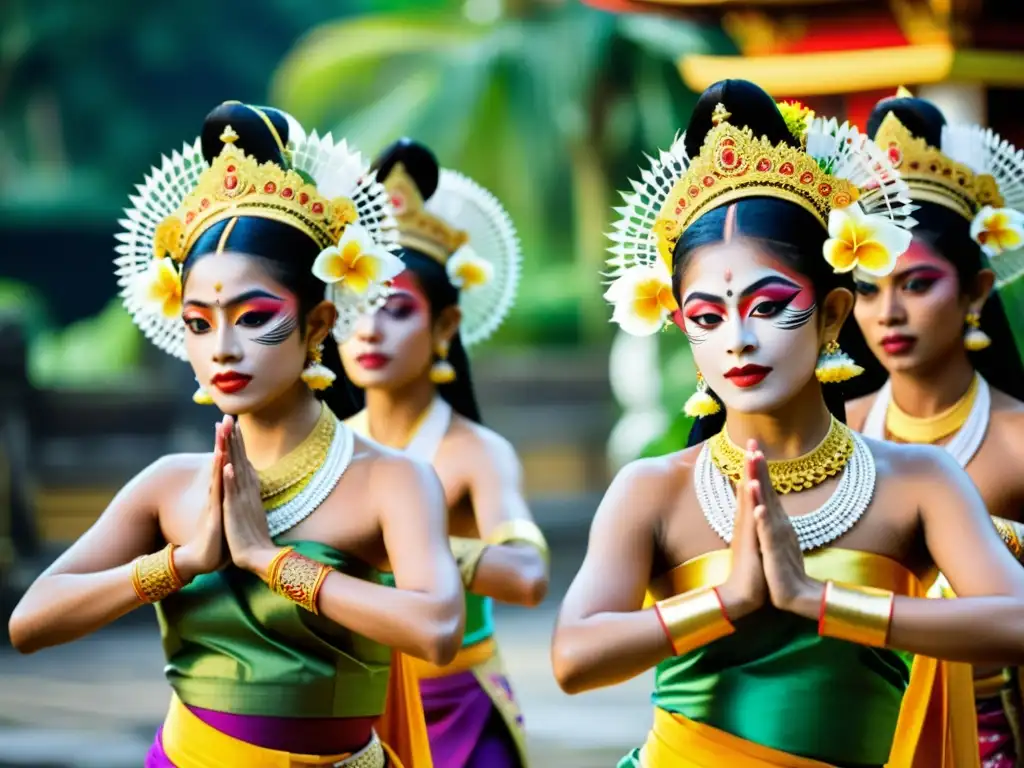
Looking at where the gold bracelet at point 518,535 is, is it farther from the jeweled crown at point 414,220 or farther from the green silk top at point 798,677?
the green silk top at point 798,677

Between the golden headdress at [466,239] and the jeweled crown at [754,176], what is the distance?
6.04 feet

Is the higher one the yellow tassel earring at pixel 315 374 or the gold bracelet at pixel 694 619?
the yellow tassel earring at pixel 315 374

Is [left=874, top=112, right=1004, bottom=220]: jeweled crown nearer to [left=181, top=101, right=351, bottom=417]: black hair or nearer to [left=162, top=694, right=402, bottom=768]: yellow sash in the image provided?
[left=181, top=101, right=351, bottom=417]: black hair

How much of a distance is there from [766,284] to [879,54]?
5.73m

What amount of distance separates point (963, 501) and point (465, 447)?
196 centimetres

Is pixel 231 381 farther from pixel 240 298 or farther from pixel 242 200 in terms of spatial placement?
pixel 242 200

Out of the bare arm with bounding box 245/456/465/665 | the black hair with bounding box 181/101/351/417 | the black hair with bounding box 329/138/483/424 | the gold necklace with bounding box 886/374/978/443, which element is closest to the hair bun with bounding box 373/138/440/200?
the black hair with bounding box 329/138/483/424

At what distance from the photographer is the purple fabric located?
17.1 ft

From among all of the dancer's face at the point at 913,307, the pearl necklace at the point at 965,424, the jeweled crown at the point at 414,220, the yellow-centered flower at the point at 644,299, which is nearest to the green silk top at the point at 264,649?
the yellow-centered flower at the point at 644,299

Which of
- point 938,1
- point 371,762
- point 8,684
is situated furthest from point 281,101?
point 371,762

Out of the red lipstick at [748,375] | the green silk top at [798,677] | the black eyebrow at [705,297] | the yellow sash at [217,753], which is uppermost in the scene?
the black eyebrow at [705,297]

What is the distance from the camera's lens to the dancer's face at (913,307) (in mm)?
4781

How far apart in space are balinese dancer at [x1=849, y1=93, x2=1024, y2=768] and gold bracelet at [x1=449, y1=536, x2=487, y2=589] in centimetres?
102

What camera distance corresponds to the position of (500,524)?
5.05 metres
